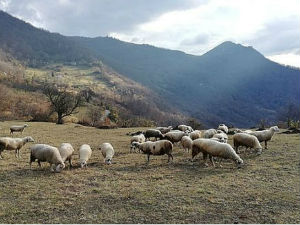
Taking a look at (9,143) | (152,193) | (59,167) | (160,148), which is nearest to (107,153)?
(160,148)

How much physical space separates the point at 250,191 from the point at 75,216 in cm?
777

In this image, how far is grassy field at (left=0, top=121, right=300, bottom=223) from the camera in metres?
12.0

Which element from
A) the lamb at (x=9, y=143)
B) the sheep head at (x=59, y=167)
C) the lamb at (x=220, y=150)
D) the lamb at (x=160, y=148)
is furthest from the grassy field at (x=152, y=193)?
the lamb at (x=9, y=143)

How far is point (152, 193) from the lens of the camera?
14.3m

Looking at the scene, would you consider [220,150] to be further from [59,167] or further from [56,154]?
[56,154]

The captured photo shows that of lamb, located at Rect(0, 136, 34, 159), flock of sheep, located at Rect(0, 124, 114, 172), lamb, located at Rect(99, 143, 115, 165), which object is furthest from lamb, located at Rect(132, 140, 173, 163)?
lamb, located at Rect(0, 136, 34, 159)

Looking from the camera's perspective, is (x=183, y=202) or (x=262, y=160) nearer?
(x=183, y=202)

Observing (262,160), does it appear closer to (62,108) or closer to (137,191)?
(137,191)

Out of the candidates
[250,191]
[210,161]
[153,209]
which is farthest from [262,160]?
[153,209]

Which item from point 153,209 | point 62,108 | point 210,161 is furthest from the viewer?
point 62,108

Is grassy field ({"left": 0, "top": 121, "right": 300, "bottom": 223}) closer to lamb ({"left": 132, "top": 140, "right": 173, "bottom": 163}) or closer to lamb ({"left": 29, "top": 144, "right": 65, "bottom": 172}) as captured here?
lamb ({"left": 29, "top": 144, "right": 65, "bottom": 172})

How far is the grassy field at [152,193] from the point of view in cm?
1201

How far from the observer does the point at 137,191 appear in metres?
14.5

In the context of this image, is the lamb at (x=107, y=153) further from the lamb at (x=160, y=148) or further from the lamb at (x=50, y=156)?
the lamb at (x=50, y=156)
